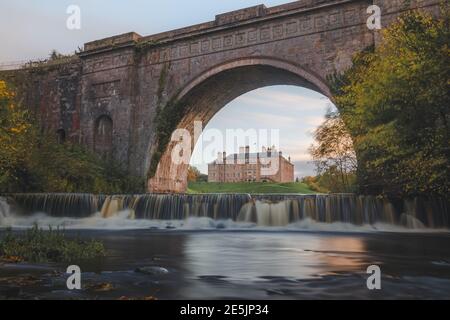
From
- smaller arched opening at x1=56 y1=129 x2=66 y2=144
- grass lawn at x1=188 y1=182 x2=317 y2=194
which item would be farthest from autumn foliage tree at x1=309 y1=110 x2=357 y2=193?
grass lawn at x1=188 y1=182 x2=317 y2=194

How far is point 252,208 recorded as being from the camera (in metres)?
16.6

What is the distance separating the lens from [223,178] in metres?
92.2

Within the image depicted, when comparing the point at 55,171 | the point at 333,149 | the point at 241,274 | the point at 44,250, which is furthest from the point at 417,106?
the point at 55,171

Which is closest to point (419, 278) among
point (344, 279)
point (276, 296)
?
point (344, 279)

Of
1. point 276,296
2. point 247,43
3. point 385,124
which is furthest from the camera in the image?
point 247,43

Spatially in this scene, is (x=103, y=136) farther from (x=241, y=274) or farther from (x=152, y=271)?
(x=241, y=274)

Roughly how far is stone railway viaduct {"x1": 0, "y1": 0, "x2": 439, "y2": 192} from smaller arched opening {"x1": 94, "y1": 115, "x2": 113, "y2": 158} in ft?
0.20

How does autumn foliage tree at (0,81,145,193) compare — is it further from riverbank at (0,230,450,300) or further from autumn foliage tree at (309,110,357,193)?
riverbank at (0,230,450,300)

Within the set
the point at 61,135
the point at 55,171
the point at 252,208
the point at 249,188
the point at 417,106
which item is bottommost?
→ the point at 252,208

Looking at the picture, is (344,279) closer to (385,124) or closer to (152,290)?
(152,290)

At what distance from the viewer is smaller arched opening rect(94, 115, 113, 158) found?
85.4 feet

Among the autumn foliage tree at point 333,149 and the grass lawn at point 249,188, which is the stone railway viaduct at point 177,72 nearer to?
the autumn foliage tree at point 333,149

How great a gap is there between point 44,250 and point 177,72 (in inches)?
703

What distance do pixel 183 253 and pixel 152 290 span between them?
11.9ft
